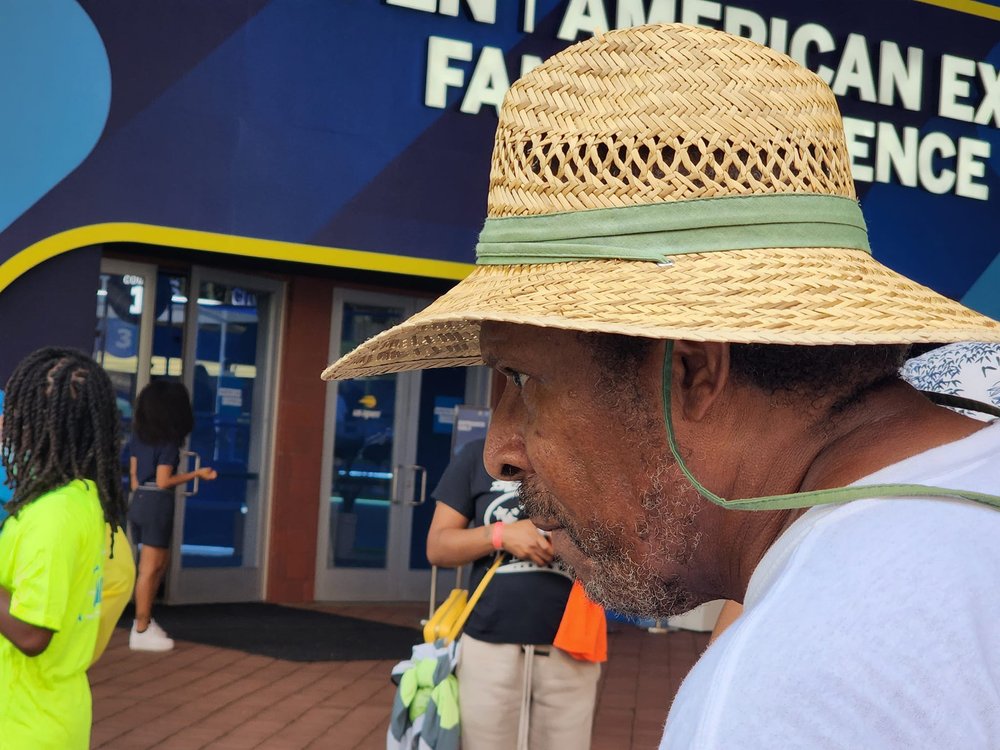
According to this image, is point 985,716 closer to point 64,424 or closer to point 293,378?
point 64,424

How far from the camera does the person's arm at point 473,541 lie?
14.2 ft

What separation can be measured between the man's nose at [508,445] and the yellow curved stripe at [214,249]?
267 inches

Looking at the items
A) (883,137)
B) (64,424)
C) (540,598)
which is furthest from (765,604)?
(883,137)

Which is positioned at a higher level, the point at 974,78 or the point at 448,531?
the point at 974,78

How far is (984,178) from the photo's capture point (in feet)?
36.5

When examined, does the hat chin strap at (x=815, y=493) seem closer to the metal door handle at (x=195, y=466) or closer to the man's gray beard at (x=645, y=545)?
the man's gray beard at (x=645, y=545)

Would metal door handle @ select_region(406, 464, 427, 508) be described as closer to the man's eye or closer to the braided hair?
the braided hair

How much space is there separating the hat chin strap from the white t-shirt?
3 centimetres

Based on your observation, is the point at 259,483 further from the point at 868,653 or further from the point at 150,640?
the point at 868,653

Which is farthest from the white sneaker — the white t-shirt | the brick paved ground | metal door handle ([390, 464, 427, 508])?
the white t-shirt

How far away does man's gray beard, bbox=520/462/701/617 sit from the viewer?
51.2 inches

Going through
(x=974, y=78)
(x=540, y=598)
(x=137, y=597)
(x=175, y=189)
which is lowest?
(x=137, y=597)

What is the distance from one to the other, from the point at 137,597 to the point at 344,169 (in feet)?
11.3

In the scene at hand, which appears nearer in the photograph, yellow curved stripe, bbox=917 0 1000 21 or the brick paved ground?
the brick paved ground
